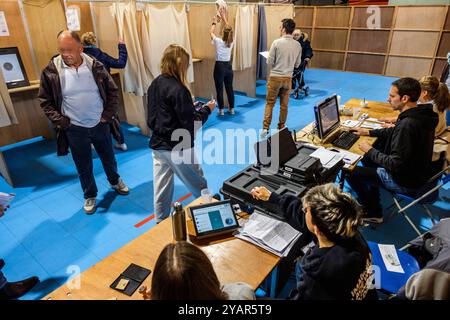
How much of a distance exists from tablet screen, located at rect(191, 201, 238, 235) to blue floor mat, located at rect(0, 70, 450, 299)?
1285 millimetres

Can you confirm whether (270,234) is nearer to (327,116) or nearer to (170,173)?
(170,173)

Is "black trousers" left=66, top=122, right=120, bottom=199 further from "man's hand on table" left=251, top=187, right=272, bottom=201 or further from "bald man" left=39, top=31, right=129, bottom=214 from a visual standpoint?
"man's hand on table" left=251, top=187, right=272, bottom=201

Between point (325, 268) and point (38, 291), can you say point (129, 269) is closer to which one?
point (325, 268)

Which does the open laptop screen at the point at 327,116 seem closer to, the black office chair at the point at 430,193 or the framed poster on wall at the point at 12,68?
the black office chair at the point at 430,193

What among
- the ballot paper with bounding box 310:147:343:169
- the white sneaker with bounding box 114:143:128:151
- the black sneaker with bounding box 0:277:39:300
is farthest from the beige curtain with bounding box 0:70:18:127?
the ballot paper with bounding box 310:147:343:169

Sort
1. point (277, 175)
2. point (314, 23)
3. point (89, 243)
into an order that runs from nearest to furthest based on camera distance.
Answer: point (277, 175) < point (89, 243) < point (314, 23)

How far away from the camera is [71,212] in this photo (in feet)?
10.6

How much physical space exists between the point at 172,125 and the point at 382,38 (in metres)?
9.13

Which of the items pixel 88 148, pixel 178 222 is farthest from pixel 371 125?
pixel 88 148

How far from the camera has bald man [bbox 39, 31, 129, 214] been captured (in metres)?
2.68

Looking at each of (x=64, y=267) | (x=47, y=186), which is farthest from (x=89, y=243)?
(x=47, y=186)
